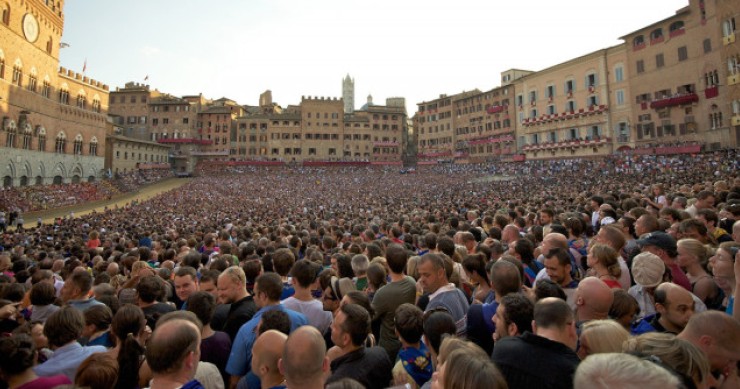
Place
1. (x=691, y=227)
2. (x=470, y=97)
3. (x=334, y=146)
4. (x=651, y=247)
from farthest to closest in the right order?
(x=334, y=146) < (x=470, y=97) < (x=691, y=227) < (x=651, y=247)

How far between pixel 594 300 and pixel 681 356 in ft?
3.72

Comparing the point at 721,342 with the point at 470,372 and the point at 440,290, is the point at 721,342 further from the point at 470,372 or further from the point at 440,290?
the point at 440,290

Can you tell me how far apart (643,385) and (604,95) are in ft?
175

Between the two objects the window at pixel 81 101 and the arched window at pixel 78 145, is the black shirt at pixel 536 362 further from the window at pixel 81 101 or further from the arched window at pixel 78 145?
the window at pixel 81 101

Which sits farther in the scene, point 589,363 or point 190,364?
point 190,364

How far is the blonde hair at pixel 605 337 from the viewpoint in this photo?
2.70 metres

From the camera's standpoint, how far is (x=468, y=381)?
1999 mm

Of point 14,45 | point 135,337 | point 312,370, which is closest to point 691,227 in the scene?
point 312,370

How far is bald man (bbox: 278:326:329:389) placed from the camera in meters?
2.50

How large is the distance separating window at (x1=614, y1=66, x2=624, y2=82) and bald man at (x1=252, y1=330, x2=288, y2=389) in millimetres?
53331

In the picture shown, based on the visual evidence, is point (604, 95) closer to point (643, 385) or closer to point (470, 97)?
point (470, 97)

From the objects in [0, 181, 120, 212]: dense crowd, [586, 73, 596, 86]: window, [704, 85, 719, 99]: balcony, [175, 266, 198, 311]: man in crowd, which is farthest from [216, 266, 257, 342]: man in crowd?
[586, 73, 596, 86]: window

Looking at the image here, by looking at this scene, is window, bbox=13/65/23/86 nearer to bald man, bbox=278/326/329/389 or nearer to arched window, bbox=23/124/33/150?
arched window, bbox=23/124/33/150

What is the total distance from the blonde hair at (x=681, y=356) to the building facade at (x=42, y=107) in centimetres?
5391
